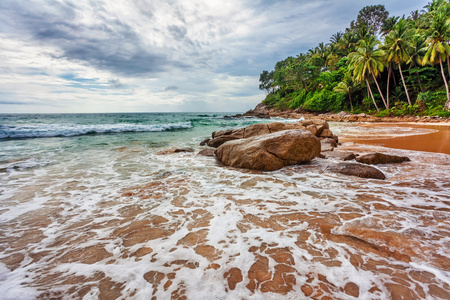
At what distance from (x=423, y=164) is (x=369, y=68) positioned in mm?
28160

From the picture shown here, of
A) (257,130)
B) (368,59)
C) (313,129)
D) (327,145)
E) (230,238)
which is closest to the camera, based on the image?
(230,238)

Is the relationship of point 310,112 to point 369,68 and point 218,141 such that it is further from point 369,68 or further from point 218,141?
point 218,141

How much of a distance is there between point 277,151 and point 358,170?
2069 mm

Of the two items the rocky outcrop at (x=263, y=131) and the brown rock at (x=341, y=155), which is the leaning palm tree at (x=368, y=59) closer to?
the rocky outcrop at (x=263, y=131)

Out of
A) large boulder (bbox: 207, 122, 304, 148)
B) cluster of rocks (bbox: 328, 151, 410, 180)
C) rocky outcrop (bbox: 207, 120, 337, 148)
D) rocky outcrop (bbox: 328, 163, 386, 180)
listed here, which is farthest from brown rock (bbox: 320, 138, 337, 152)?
rocky outcrop (bbox: 328, 163, 386, 180)

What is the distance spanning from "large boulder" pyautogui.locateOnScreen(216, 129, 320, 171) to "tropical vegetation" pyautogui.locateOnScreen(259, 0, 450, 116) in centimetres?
2507

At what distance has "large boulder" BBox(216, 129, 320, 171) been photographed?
228 inches

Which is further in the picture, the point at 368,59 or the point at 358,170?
the point at 368,59

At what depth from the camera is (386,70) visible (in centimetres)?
3183

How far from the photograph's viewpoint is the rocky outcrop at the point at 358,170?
186 inches

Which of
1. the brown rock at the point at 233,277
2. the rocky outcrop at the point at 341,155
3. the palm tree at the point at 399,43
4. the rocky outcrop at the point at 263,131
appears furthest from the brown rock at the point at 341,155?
the palm tree at the point at 399,43

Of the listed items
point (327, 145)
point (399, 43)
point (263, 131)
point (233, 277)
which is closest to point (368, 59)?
point (399, 43)

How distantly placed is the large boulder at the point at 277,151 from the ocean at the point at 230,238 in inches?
35.9

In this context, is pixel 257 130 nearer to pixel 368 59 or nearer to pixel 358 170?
pixel 358 170
